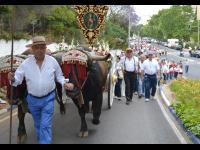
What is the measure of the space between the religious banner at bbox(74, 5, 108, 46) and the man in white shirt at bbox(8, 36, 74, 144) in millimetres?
9241

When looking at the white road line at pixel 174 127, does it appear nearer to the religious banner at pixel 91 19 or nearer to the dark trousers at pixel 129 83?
the dark trousers at pixel 129 83

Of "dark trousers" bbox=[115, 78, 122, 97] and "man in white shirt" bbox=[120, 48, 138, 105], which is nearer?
"man in white shirt" bbox=[120, 48, 138, 105]

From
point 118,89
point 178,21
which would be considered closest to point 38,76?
point 118,89

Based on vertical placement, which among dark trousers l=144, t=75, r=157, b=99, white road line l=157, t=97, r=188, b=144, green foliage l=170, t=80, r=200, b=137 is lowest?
white road line l=157, t=97, r=188, b=144

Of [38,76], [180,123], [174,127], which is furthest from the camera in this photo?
[180,123]

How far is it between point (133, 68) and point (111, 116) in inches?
144

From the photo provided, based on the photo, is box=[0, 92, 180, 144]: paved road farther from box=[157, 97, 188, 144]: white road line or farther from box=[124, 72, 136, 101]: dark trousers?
box=[124, 72, 136, 101]: dark trousers

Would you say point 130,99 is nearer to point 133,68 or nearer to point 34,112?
point 133,68

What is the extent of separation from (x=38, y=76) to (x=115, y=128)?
3.69 m

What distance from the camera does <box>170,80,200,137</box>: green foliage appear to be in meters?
11.9

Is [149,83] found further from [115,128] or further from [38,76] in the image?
[38,76]

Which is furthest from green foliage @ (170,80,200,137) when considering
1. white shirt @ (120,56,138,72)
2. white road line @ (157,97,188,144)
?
white shirt @ (120,56,138,72)

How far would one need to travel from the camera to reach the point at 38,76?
8.86 meters

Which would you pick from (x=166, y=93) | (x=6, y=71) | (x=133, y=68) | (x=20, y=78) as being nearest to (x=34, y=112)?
(x=20, y=78)
